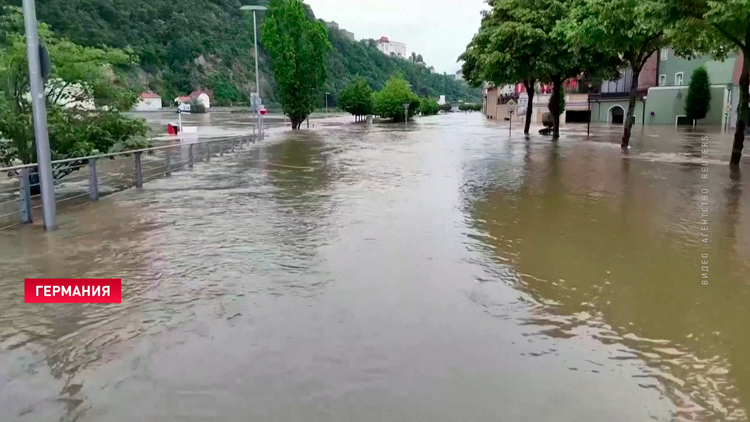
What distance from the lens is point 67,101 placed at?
1417 centimetres

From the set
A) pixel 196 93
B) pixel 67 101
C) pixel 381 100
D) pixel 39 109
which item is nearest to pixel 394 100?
pixel 381 100

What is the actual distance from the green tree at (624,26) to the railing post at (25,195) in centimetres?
1544

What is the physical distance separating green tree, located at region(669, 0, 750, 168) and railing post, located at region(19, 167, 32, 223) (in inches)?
568

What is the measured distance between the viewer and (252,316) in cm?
570

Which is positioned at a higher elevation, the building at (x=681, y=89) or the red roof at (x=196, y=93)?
the red roof at (x=196, y=93)

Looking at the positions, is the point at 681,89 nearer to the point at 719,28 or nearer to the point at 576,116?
the point at 576,116

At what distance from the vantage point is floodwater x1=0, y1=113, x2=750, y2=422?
4.12m

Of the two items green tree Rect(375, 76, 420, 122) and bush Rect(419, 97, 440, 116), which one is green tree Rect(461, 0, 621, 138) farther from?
bush Rect(419, 97, 440, 116)

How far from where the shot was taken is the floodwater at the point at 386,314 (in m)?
4.12

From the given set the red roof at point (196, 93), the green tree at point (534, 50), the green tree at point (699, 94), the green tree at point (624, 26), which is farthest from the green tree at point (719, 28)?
the red roof at point (196, 93)

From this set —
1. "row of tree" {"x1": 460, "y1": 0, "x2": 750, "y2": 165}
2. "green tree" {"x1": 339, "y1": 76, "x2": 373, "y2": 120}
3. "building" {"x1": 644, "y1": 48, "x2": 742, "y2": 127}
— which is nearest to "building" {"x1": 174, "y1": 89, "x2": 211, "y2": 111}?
"green tree" {"x1": 339, "y1": 76, "x2": 373, "y2": 120}

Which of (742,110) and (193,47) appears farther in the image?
(193,47)

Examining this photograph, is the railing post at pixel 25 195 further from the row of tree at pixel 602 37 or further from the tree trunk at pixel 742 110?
the tree trunk at pixel 742 110

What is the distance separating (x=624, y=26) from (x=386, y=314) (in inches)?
719
